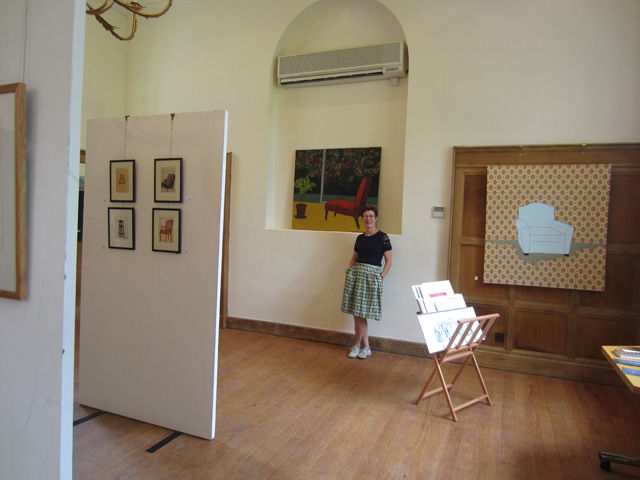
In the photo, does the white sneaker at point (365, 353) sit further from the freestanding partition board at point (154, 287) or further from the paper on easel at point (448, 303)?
the freestanding partition board at point (154, 287)

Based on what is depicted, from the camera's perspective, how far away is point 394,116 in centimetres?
553

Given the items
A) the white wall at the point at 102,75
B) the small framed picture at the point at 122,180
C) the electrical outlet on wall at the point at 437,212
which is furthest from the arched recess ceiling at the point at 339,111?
the small framed picture at the point at 122,180

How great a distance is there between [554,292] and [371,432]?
2641mm

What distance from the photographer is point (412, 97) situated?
5.07 meters

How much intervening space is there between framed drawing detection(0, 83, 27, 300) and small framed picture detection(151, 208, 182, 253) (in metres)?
1.43

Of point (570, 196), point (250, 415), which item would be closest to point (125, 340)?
point (250, 415)

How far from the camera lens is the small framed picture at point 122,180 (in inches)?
126

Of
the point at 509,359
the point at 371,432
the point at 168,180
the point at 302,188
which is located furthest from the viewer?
the point at 302,188

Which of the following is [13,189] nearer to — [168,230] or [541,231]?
[168,230]

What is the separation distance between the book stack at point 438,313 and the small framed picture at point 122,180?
2354mm

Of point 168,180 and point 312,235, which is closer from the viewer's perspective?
point 168,180

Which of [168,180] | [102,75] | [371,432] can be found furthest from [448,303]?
[102,75]

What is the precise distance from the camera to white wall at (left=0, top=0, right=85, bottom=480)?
158 centimetres

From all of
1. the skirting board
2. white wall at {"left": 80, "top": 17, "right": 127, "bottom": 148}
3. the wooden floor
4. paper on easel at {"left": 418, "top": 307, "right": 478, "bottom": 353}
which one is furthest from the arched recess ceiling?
white wall at {"left": 80, "top": 17, "right": 127, "bottom": 148}
